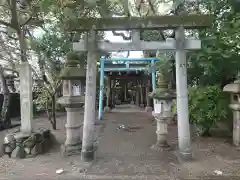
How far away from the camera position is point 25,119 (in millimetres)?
6883

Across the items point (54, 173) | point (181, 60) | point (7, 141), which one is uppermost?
point (181, 60)

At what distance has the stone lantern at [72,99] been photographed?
260 inches

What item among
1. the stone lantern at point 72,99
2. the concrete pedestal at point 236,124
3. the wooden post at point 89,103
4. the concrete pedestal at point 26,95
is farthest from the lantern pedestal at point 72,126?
the concrete pedestal at point 236,124

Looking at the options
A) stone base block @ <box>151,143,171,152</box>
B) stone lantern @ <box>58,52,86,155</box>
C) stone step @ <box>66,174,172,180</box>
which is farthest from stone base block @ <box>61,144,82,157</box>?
stone base block @ <box>151,143,171,152</box>

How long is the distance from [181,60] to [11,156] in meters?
Result: 4.73

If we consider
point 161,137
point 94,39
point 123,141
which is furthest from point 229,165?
point 94,39

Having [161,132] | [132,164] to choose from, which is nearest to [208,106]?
[161,132]

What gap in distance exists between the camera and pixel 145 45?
5.80 metres

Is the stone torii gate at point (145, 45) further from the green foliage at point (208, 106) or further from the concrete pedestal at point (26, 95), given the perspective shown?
the green foliage at point (208, 106)

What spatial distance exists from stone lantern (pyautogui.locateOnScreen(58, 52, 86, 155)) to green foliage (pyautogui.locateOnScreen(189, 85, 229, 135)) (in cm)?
349

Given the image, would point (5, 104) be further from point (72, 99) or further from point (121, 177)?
point (121, 177)

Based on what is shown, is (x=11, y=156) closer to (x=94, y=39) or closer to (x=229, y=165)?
(x=94, y=39)

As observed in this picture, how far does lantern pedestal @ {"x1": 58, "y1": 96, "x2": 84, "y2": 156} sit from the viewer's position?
654 cm

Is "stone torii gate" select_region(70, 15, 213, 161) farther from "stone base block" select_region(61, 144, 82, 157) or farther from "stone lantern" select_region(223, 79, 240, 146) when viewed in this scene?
"stone lantern" select_region(223, 79, 240, 146)
